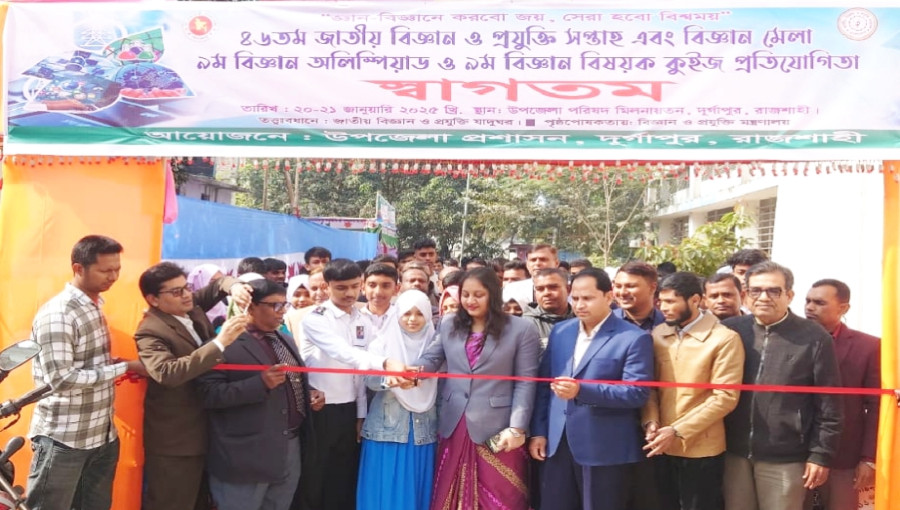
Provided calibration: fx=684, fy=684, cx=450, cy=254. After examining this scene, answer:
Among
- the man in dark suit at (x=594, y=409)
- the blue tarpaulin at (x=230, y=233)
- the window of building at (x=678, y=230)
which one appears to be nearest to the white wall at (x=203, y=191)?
the blue tarpaulin at (x=230, y=233)

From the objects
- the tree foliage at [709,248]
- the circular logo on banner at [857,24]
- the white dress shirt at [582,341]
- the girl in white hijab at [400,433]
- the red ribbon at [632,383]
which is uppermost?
the circular logo on banner at [857,24]

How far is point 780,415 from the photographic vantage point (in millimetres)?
3396

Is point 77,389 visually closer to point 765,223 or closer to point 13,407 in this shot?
point 13,407

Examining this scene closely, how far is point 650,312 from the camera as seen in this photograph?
392 centimetres

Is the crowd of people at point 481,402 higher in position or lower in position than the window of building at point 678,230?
lower

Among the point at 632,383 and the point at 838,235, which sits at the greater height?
the point at 838,235

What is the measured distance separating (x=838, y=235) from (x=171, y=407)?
21.2 feet

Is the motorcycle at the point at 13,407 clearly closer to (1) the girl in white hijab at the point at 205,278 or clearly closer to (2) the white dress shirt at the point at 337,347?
(2) the white dress shirt at the point at 337,347

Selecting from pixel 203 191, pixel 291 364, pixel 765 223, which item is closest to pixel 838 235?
pixel 291 364

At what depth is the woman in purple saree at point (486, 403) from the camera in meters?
3.59

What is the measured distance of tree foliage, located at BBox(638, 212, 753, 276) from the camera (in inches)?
435

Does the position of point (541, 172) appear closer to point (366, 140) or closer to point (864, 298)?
point (366, 140)

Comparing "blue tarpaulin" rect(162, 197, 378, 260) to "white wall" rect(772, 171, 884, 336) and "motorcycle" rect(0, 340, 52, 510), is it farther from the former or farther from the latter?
"white wall" rect(772, 171, 884, 336)

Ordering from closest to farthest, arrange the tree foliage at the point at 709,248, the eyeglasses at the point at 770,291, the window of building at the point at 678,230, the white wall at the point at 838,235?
1. the eyeglasses at the point at 770,291
2. the white wall at the point at 838,235
3. the tree foliage at the point at 709,248
4. the window of building at the point at 678,230
